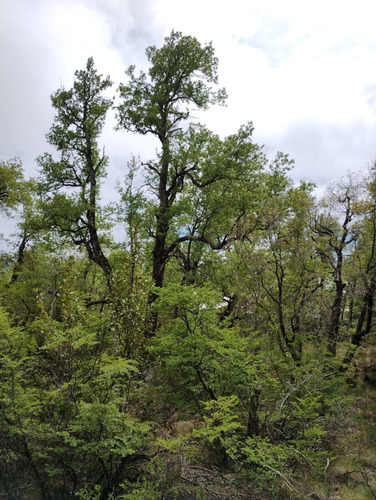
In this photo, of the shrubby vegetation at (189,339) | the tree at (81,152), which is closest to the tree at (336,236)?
the shrubby vegetation at (189,339)

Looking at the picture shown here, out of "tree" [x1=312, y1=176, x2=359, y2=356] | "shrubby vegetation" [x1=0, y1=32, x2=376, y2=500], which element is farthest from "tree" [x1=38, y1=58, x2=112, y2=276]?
"tree" [x1=312, y1=176, x2=359, y2=356]

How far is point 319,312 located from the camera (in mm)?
9711

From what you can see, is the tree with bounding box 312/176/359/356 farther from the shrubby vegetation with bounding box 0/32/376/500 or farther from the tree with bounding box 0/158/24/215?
the tree with bounding box 0/158/24/215

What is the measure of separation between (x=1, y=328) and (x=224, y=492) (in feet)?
17.9

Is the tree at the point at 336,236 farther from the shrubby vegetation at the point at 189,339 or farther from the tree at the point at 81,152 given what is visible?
the tree at the point at 81,152

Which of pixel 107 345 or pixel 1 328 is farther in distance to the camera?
pixel 1 328

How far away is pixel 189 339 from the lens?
6.18 meters

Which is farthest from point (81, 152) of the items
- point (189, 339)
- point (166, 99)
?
point (189, 339)

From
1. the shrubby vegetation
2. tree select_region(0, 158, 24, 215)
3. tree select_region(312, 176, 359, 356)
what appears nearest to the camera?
the shrubby vegetation

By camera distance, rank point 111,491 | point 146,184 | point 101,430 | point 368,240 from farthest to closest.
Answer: point 146,184 < point 368,240 < point 111,491 < point 101,430

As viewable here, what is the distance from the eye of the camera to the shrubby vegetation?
5.04m

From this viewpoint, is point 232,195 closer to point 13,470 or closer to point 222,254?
point 222,254

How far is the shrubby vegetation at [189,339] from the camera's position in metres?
5.04

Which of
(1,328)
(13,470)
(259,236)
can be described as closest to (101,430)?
(13,470)
